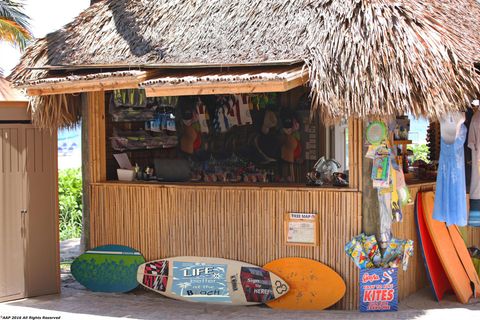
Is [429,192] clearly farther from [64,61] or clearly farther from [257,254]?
[64,61]

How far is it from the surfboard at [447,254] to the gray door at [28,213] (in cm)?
394

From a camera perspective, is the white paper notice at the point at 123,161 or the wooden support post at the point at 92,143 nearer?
the wooden support post at the point at 92,143

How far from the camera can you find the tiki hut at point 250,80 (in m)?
7.51

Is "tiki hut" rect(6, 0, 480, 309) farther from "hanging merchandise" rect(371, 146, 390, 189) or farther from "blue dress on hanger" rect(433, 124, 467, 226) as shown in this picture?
"blue dress on hanger" rect(433, 124, 467, 226)

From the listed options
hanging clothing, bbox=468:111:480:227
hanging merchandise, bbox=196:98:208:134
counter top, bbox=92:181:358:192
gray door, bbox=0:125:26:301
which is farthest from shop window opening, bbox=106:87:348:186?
hanging clothing, bbox=468:111:480:227

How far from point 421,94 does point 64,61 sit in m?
3.81

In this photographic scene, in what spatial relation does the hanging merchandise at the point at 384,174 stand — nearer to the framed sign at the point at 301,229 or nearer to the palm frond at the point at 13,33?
the framed sign at the point at 301,229

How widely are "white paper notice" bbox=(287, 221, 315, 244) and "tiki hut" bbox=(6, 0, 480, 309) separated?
0.10 metres

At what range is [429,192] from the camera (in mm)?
9156

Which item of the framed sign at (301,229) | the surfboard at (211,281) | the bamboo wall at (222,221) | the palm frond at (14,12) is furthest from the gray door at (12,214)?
the palm frond at (14,12)

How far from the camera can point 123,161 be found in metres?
9.83

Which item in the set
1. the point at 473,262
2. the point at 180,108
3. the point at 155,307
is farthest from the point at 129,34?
the point at 473,262

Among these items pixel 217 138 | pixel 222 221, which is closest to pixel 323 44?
pixel 222 221

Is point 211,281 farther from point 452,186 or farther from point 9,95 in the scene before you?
point 9,95
